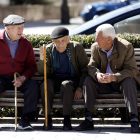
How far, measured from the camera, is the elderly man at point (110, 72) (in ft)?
16.9

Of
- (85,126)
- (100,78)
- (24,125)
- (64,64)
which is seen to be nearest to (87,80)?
(100,78)

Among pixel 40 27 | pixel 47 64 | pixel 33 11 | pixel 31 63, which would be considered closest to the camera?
pixel 47 64

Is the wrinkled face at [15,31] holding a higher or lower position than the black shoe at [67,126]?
higher

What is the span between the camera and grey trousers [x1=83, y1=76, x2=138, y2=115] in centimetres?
511

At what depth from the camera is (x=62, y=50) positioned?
549cm

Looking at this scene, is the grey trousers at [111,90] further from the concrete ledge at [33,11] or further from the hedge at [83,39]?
the concrete ledge at [33,11]

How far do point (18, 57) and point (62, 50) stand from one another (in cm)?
64

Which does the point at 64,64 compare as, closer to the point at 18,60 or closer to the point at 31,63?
the point at 31,63

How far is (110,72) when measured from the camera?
17.8 feet

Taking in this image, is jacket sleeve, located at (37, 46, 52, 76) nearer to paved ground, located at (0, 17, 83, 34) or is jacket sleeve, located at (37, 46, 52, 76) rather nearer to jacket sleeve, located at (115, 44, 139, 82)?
jacket sleeve, located at (115, 44, 139, 82)

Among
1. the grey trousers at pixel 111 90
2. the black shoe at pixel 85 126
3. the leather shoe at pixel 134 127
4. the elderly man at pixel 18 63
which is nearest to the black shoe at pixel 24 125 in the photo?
the elderly man at pixel 18 63
